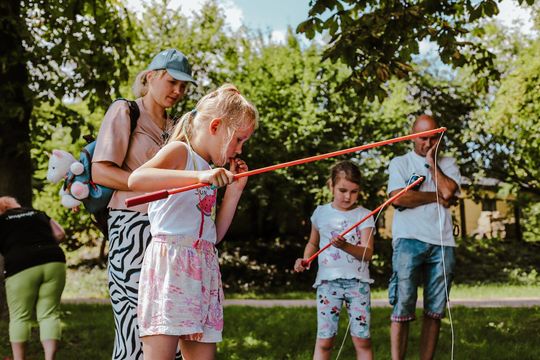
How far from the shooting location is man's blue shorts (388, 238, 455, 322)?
5.01 meters

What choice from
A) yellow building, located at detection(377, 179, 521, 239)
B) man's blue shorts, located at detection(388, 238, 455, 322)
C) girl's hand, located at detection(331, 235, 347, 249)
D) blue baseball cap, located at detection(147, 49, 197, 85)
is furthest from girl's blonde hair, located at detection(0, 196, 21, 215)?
yellow building, located at detection(377, 179, 521, 239)

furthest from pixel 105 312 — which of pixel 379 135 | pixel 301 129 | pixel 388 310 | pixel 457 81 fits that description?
pixel 457 81

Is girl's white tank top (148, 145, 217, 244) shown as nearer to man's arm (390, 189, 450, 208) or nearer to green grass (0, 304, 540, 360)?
man's arm (390, 189, 450, 208)

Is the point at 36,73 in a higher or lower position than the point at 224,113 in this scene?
higher

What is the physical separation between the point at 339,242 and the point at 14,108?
16.2ft

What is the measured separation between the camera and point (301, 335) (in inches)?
296

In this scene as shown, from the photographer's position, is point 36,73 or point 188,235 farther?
point 36,73

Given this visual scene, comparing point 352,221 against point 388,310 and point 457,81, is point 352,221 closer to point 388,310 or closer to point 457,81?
point 388,310

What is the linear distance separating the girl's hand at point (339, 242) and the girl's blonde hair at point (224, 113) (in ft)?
6.17

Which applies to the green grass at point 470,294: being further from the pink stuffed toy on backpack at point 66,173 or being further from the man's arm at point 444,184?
the pink stuffed toy on backpack at point 66,173

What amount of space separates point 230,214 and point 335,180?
2063 mm

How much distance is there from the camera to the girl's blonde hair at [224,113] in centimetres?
265

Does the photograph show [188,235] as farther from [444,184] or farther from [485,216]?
[485,216]

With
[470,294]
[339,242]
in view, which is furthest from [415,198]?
[470,294]
